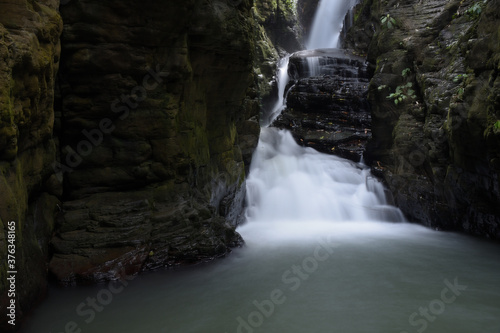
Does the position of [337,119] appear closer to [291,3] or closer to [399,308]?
[399,308]

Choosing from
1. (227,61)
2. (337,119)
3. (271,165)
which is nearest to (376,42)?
(337,119)

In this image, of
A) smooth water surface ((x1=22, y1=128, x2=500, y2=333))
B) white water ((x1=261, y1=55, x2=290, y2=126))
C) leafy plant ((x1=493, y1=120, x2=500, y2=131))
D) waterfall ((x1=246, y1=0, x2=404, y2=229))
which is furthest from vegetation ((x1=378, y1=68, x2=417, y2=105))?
white water ((x1=261, y1=55, x2=290, y2=126))

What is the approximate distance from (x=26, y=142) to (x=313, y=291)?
450 cm

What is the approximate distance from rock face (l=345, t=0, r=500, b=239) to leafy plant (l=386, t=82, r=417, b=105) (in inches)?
1.1

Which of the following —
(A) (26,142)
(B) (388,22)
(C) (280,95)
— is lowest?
(C) (280,95)

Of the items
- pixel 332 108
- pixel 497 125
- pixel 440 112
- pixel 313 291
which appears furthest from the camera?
pixel 332 108

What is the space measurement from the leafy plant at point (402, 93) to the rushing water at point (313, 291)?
3.91 m

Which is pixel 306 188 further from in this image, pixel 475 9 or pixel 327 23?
pixel 327 23

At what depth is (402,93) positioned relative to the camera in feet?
34.5

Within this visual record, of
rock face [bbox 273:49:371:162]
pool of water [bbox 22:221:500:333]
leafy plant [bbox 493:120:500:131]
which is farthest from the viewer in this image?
rock face [bbox 273:49:371:162]

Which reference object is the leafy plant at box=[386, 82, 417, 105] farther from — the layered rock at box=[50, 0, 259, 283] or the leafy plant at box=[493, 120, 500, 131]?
the layered rock at box=[50, 0, 259, 283]

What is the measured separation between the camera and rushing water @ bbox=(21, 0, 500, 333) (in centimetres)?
411

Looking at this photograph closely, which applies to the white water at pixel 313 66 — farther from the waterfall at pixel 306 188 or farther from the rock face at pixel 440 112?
the waterfall at pixel 306 188

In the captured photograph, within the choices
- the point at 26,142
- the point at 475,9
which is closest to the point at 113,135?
the point at 26,142
